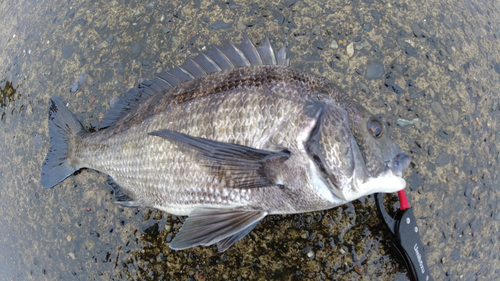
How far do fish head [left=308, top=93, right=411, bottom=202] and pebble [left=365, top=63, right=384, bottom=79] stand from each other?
67cm

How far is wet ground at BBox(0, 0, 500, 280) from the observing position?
1.97 meters

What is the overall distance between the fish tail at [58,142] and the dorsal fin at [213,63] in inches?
19.7

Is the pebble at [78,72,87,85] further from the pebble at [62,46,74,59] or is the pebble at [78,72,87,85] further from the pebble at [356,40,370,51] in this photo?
the pebble at [356,40,370,51]

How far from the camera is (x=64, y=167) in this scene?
2160 mm

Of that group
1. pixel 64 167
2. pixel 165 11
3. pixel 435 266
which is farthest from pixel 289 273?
pixel 165 11

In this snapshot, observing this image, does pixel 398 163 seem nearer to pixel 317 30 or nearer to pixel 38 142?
pixel 317 30

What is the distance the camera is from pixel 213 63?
180cm

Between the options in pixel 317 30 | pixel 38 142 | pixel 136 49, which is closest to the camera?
pixel 317 30

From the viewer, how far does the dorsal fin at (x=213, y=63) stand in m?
1.74

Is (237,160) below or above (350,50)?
above

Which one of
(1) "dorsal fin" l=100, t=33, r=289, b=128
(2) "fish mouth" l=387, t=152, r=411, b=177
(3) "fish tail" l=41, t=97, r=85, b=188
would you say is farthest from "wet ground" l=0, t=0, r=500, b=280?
(2) "fish mouth" l=387, t=152, r=411, b=177

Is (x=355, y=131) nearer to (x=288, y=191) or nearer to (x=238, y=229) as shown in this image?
(x=288, y=191)

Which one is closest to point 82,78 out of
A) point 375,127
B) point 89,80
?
point 89,80

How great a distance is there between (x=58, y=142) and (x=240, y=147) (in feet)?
5.15
